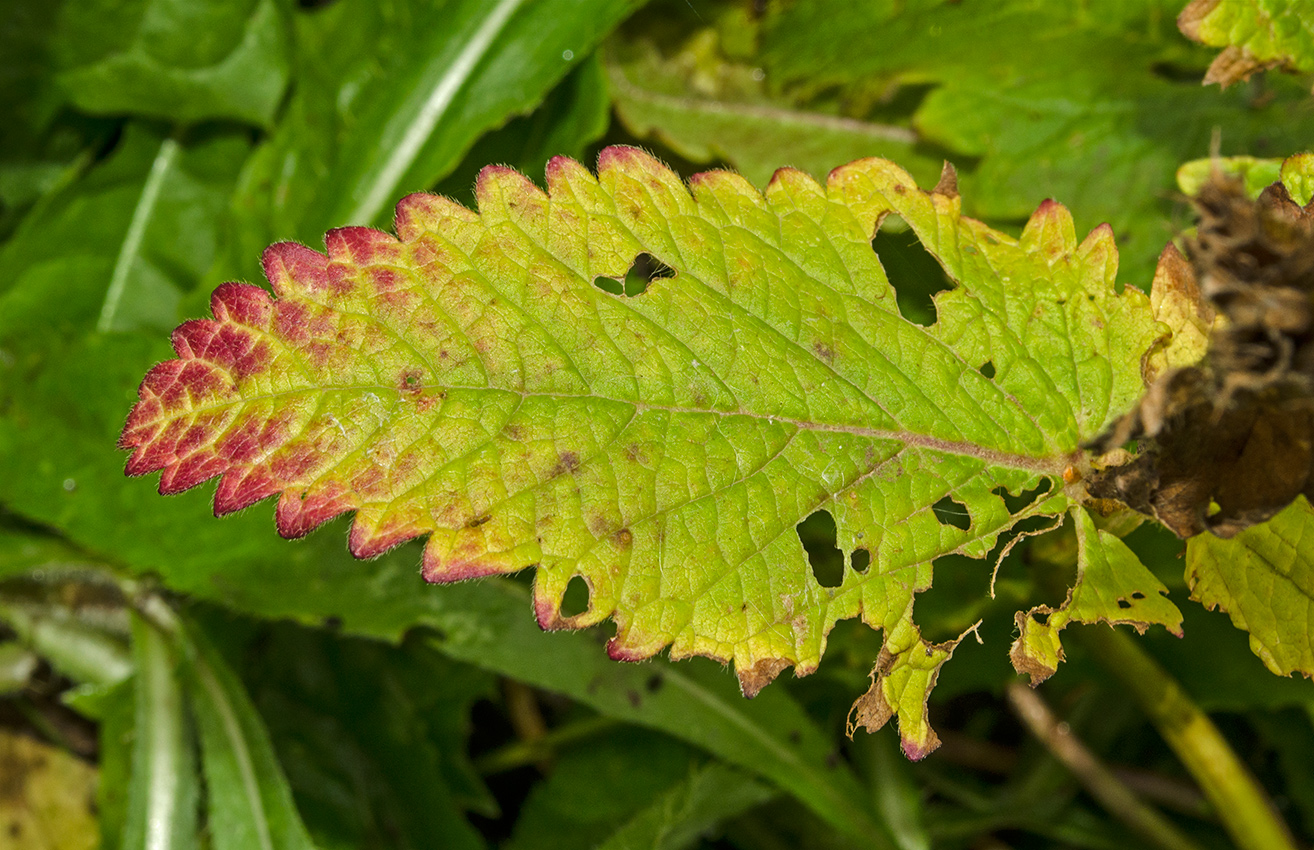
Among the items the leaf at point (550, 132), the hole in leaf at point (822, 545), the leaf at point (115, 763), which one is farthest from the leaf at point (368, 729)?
the leaf at point (550, 132)

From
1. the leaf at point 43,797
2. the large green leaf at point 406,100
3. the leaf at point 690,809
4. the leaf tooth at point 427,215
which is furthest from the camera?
the leaf at point 43,797

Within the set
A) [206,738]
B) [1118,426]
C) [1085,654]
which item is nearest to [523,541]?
[1118,426]

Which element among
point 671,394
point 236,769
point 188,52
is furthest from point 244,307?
point 188,52

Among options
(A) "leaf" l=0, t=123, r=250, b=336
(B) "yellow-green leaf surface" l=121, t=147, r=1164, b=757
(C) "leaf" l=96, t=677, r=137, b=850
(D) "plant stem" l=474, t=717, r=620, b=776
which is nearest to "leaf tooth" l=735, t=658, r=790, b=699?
(B) "yellow-green leaf surface" l=121, t=147, r=1164, b=757

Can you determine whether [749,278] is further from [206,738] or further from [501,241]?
[206,738]

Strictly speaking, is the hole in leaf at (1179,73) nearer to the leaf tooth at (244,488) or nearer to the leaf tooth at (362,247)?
the leaf tooth at (362,247)
